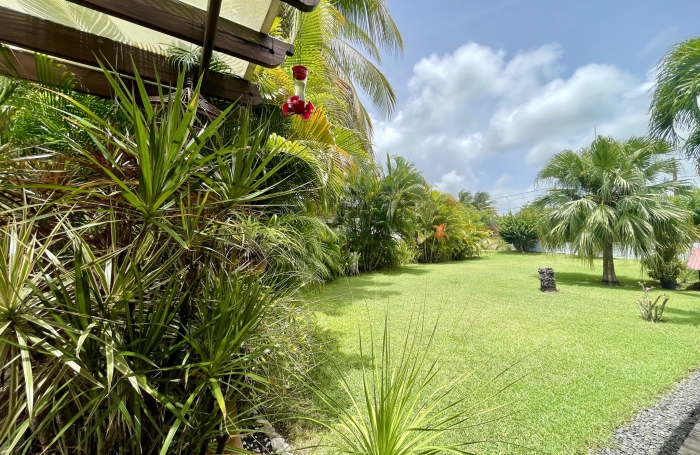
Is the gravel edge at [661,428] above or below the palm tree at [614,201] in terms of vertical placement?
below

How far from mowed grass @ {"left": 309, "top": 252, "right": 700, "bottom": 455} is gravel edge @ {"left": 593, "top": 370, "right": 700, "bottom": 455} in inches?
2.7

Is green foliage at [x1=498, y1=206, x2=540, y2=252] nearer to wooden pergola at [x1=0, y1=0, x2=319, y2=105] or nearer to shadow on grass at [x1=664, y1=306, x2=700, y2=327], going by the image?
shadow on grass at [x1=664, y1=306, x2=700, y2=327]

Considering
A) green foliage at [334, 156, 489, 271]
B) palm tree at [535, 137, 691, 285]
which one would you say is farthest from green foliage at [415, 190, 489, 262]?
palm tree at [535, 137, 691, 285]

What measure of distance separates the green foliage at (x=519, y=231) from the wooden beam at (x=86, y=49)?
18.3m

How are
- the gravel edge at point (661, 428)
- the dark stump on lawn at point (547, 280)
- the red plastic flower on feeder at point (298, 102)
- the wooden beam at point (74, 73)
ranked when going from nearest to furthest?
1. the wooden beam at point (74, 73)
2. the gravel edge at point (661, 428)
3. the red plastic flower on feeder at point (298, 102)
4. the dark stump on lawn at point (547, 280)

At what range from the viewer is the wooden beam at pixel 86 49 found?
1.64 m

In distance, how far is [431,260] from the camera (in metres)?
14.2

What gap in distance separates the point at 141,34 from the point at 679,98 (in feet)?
23.1

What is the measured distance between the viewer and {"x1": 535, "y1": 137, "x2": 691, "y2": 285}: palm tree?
22.9 ft

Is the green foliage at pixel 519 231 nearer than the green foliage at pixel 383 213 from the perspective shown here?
No

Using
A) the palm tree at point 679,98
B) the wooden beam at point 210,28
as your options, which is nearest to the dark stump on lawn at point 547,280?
the palm tree at point 679,98

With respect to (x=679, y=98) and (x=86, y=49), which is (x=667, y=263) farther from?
(x=86, y=49)

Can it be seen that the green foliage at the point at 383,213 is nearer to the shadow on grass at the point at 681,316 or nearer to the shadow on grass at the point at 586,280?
the shadow on grass at the point at 586,280

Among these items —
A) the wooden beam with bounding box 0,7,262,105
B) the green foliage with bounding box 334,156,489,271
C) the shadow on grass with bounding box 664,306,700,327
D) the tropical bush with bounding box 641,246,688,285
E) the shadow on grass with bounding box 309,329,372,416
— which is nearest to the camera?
the wooden beam with bounding box 0,7,262,105
